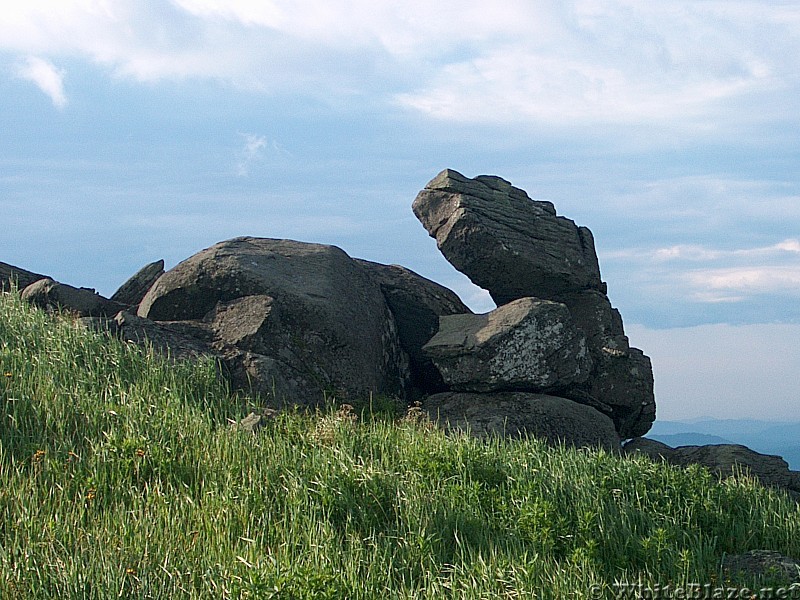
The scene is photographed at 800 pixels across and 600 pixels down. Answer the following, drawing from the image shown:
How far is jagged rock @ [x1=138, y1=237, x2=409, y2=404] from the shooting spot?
16.1 m

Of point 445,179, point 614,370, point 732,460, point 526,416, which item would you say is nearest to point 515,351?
point 526,416

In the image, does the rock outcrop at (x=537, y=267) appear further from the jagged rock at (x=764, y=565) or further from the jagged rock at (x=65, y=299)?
the jagged rock at (x=764, y=565)

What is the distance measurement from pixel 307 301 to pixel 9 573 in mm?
8844

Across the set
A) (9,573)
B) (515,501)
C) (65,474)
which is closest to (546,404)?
(515,501)

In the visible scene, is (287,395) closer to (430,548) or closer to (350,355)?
(350,355)

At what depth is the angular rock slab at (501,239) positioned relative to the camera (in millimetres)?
18984

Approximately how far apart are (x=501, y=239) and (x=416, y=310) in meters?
2.36

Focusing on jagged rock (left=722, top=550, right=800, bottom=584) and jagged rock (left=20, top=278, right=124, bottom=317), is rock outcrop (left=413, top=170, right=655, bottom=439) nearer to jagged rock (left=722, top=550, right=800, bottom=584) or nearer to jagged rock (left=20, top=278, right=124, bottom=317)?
jagged rock (left=20, top=278, right=124, bottom=317)

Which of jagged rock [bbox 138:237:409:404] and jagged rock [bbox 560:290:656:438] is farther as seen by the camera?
jagged rock [bbox 560:290:656:438]

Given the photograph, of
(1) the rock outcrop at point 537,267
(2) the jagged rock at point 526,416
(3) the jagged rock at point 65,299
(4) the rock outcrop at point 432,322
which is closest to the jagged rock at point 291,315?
(4) the rock outcrop at point 432,322

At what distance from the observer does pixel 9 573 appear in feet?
28.3

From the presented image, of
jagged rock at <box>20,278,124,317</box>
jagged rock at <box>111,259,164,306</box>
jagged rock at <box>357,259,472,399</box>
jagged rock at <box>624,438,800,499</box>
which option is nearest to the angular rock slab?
jagged rock at <box>357,259,472,399</box>

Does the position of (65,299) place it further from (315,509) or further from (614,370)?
(614,370)

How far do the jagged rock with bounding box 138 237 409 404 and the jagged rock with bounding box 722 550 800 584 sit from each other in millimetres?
7649
